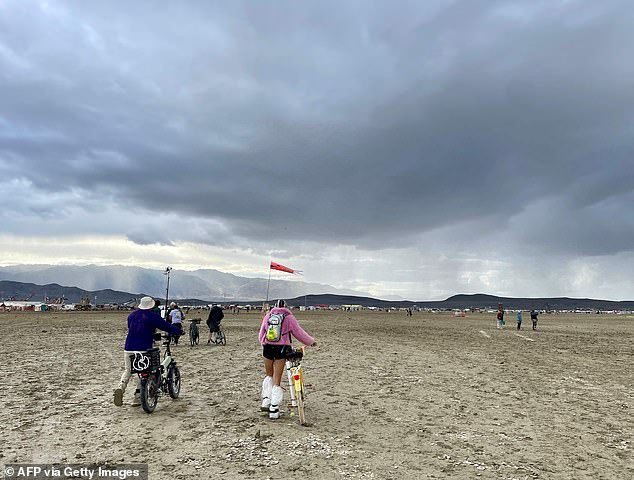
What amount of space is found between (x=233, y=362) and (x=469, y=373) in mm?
8615

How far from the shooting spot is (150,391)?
9219mm

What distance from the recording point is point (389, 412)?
9836 mm

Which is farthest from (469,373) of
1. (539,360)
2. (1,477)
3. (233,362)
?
(1,477)

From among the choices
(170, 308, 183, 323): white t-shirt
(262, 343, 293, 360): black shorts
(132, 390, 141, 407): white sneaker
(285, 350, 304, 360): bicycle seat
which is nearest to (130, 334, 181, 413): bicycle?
(132, 390, 141, 407): white sneaker

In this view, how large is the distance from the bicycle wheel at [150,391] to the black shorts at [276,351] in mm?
2403

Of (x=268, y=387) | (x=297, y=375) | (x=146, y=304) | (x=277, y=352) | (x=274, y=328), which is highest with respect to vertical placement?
(x=146, y=304)

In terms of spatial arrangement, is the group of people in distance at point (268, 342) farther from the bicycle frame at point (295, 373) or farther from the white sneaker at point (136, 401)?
the white sneaker at point (136, 401)

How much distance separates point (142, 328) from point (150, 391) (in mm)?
1286

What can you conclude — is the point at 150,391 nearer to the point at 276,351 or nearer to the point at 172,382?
the point at 172,382

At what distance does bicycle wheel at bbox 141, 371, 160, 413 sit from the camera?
355 inches

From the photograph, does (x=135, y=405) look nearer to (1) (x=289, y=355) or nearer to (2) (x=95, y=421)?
(2) (x=95, y=421)

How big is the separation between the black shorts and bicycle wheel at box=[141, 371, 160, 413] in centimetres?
240

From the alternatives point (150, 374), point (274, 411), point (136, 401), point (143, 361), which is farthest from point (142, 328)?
point (274, 411)

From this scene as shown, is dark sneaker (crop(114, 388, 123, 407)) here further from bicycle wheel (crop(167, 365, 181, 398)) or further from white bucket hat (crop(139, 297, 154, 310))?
white bucket hat (crop(139, 297, 154, 310))
